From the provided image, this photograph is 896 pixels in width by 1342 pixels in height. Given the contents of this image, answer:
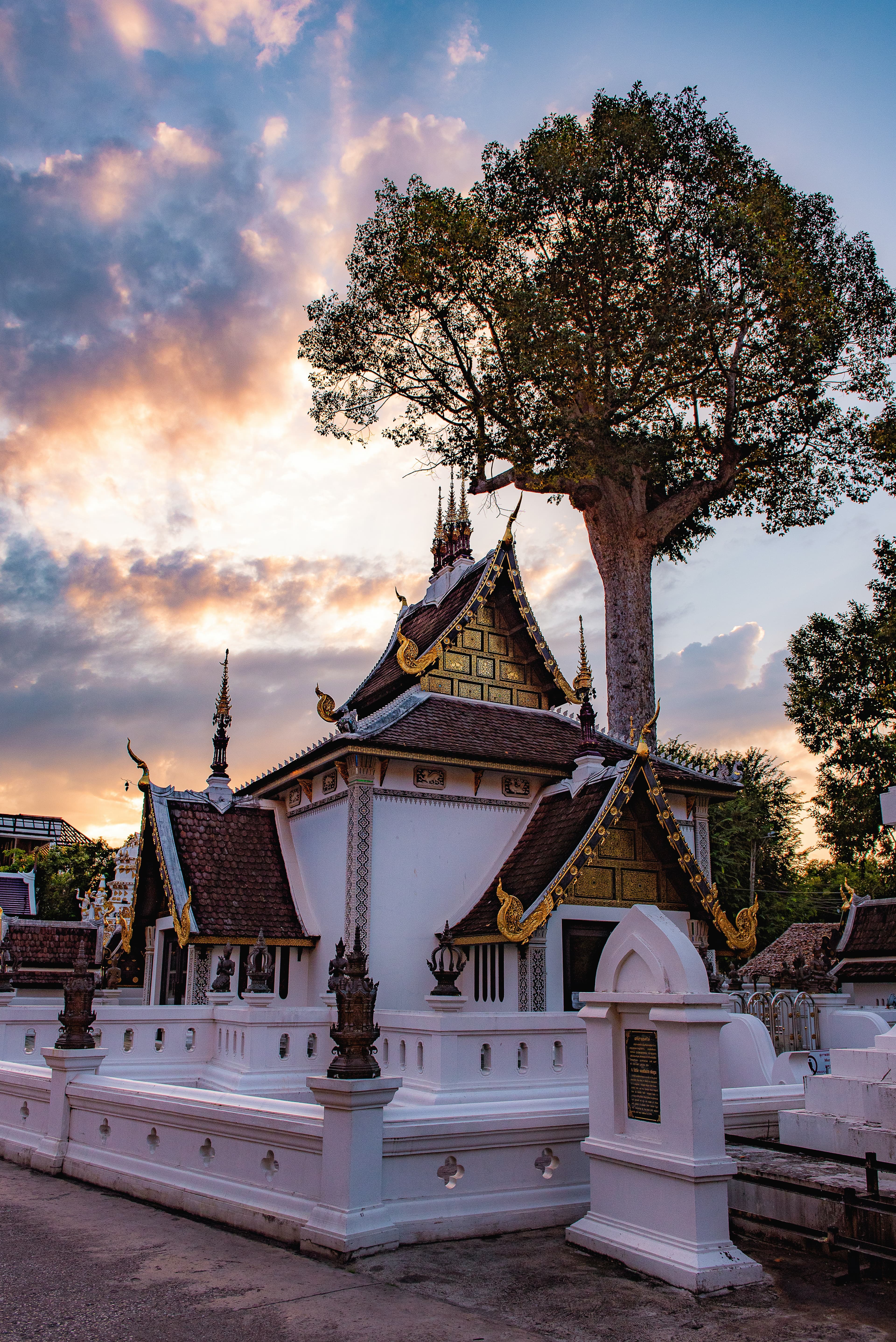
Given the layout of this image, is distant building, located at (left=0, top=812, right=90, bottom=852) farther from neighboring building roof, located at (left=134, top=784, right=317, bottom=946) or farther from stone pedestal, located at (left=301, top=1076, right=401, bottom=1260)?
stone pedestal, located at (left=301, top=1076, right=401, bottom=1260)

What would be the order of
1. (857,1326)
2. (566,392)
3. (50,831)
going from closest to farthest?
(857,1326) < (566,392) < (50,831)

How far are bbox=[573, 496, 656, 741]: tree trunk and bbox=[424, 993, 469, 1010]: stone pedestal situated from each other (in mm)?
10896

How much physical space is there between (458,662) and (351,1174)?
37.3 ft

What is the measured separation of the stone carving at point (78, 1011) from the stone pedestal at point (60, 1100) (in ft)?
0.24

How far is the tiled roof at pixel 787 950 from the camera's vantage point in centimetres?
2962

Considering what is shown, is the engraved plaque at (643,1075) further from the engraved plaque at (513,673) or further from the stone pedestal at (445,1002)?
the engraved plaque at (513,673)

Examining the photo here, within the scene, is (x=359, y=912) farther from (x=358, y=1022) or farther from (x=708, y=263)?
(x=708, y=263)

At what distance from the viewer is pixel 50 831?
3068 inches

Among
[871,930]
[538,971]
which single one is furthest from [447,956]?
[871,930]

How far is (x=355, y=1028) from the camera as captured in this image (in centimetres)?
661

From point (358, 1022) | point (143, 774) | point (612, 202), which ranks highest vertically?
point (612, 202)

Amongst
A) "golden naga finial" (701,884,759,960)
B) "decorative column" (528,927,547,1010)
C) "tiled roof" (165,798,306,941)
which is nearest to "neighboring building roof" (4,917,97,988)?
"tiled roof" (165,798,306,941)

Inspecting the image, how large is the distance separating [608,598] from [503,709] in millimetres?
8635

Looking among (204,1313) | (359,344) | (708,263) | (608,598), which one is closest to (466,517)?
(608,598)
